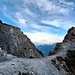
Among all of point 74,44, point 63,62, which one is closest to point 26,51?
point 63,62

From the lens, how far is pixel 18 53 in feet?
184

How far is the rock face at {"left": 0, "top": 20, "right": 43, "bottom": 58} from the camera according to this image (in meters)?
55.8

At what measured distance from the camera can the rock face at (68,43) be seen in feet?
232

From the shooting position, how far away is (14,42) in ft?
191

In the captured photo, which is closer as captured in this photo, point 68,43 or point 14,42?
point 14,42

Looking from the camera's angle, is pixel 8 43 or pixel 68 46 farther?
pixel 68 46

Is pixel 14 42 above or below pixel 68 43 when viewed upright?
below

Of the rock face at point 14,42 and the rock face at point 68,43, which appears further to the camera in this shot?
the rock face at point 68,43

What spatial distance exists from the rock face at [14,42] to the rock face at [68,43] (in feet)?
44.7

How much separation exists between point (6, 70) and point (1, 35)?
3447cm

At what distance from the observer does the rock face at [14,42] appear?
5584 centimetres

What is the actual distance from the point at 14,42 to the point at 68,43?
30.9 m

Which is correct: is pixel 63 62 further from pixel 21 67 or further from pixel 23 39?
pixel 23 39

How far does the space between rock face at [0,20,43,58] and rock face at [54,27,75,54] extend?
1363cm
